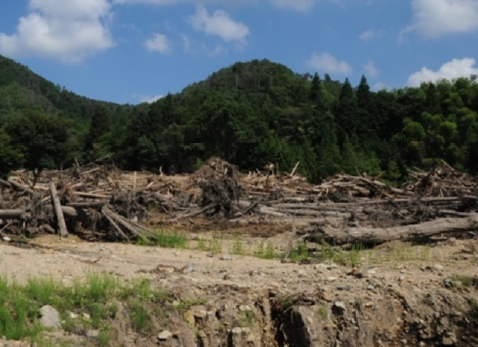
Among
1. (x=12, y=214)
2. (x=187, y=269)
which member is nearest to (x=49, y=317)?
(x=187, y=269)

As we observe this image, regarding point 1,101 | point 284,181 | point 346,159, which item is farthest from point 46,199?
point 1,101

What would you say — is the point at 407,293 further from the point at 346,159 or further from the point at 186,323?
the point at 346,159

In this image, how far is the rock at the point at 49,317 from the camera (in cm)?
614

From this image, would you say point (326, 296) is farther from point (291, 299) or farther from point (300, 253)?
point (300, 253)

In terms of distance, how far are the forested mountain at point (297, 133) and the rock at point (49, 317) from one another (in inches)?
968

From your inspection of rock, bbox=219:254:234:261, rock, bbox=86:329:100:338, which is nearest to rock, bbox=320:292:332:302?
rock, bbox=86:329:100:338

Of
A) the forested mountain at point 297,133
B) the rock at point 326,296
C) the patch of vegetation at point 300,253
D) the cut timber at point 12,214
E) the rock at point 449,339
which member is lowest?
the rock at point 449,339

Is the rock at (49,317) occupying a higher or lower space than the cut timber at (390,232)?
lower

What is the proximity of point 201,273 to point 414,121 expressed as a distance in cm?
4345

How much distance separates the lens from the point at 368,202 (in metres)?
18.5

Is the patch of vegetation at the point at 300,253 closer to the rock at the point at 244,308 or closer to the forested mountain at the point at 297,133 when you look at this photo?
the rock at the point at 244,308

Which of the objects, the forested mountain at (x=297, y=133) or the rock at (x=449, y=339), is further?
the forested mountain at (x=297, y=133)

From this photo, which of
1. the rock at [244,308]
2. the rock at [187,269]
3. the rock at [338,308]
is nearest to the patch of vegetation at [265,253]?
the rock at [187,269]

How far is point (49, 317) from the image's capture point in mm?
6207
